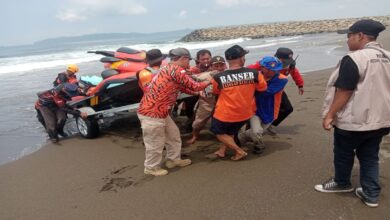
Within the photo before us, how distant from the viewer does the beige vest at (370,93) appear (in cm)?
304

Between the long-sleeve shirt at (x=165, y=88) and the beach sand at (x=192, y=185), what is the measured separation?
81cm

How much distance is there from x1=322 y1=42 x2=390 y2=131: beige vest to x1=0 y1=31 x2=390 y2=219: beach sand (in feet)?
2.68

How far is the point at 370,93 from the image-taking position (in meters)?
3.09

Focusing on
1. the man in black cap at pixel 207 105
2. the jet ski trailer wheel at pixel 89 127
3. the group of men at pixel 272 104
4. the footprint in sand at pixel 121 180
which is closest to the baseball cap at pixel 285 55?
the group of men at pixel 272 104

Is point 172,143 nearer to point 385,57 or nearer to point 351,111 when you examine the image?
point 351,111

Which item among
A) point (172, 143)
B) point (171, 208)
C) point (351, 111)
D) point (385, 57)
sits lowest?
point (171, 208)

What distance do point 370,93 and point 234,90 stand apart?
1.63 meters

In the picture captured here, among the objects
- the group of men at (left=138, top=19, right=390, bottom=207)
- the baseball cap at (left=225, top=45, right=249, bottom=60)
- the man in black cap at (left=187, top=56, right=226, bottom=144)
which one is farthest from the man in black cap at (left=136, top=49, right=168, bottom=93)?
the baseball cap at (left=225, top=45, right=249, bottom=60)

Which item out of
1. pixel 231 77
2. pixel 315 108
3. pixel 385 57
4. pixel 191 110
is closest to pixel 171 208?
pixel 231 77

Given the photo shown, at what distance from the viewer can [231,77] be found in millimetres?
4367

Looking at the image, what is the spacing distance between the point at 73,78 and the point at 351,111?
581 centimetres

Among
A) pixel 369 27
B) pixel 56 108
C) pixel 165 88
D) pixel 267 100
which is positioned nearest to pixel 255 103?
pixel 267 100

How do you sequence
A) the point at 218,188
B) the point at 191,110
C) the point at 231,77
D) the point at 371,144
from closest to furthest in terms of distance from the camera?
the point at 371,144 < the point at 218,188 < the point at 231,77 < the point at 191,110

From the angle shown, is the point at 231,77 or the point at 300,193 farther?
the point at 231,77
